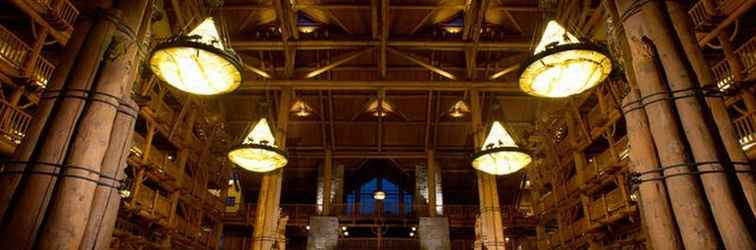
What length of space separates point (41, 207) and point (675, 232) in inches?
181

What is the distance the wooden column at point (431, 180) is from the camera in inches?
900

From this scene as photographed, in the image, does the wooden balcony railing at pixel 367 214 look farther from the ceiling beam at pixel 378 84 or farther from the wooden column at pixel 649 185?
the wooden column at pixel 649 185

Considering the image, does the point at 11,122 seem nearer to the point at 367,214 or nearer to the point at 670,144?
the point at 670,144

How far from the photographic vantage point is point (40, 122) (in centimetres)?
347

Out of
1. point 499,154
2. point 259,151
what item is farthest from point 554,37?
point 259,151

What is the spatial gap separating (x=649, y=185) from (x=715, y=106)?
787 mm

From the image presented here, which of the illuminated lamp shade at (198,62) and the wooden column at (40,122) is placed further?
the illuminated lamp shade at (198,62)

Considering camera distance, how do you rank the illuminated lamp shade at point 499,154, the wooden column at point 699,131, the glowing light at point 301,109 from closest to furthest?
the wooden column at point 699,131 → the illuminated lamp shade at point 499,154 → the glowing light at point 301,109

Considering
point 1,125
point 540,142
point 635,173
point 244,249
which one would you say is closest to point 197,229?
point 244,249

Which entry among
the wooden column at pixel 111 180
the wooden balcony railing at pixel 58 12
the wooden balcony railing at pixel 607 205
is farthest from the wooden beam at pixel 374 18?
the wooden column at pixel 111 180

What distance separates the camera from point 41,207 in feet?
10.4

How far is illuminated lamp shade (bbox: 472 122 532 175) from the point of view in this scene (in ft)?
25.6

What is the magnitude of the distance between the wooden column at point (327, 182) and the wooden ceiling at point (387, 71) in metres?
0.46

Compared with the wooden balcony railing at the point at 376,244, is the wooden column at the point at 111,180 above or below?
below
